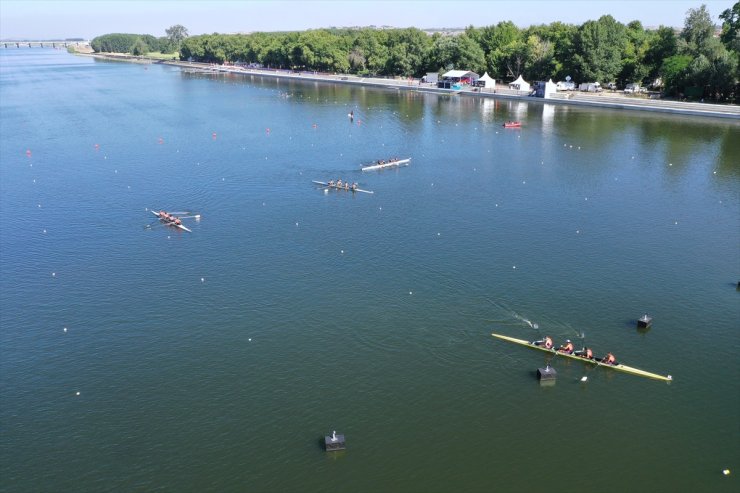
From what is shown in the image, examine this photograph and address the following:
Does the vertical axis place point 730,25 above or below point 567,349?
above

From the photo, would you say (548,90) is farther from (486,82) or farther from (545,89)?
(486,82)

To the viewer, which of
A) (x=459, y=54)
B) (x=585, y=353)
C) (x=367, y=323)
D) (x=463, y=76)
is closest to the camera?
(x=585, y=353)

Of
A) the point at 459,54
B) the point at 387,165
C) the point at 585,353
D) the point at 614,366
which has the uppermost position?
the point at 459,54

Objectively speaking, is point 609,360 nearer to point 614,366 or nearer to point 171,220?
point 614,366

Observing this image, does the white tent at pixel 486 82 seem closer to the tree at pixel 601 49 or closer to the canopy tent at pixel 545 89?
the canopy tent at pixel 545 89

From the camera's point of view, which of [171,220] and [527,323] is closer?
[527,323]

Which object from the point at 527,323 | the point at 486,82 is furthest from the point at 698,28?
the point at 527,323

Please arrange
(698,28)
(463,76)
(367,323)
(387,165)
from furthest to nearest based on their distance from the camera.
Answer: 1. (463,76)
2. (698,28)
3. (387,165)
4. (367,323)

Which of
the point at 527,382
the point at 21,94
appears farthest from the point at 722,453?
the point at 21,94
